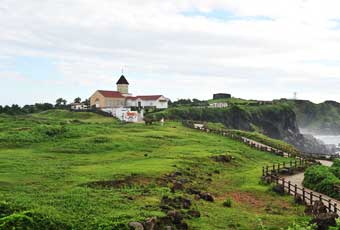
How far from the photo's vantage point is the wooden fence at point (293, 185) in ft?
105

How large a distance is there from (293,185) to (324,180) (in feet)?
11.4

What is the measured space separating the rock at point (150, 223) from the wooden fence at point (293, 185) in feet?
38.3

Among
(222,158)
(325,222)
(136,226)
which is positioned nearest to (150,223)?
(136,226)

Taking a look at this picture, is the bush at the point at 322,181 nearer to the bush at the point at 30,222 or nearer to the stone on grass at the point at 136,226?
the stone on grass at the point at 136,226

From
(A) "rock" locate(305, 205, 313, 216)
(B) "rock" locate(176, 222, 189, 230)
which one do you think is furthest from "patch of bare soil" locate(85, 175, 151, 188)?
(A) "rock" locate(305, 205, 313, 216)

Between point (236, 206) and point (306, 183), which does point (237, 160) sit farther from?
point (236, 206)

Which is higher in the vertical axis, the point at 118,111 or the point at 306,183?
the point at 118,111

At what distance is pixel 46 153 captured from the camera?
155ft

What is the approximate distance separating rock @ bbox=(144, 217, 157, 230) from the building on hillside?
268 feet

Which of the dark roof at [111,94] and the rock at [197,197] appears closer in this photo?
the rock at [197,197]

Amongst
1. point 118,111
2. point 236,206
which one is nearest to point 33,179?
point 236,206

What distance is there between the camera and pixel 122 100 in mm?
125250

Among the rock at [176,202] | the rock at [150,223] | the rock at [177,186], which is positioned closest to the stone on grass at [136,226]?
the rock at [150,223]

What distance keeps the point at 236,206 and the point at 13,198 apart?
1466 cm
